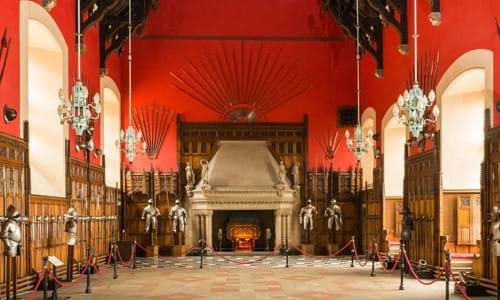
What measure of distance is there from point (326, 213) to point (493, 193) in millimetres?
8215

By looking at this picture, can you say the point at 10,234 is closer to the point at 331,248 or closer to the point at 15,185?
the point at 15,185

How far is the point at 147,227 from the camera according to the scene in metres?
17.1

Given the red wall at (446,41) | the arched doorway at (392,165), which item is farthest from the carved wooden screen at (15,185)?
the arched doorway at (392,165)

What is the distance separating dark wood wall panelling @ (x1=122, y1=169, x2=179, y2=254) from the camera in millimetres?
18406

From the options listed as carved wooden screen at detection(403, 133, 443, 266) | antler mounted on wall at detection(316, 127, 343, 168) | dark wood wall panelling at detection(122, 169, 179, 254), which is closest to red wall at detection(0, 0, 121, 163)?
dark wood wall panelling at detection(122, 169, 179, 254)

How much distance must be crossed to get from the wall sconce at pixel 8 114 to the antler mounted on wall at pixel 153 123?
9.05m

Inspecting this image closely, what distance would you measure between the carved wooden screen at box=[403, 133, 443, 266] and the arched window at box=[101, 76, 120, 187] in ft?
23.7

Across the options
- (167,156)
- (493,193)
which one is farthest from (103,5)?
(493,193)

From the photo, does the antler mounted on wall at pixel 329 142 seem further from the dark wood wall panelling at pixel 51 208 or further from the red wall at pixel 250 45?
the dark wood wall panelling at pixel 51 208

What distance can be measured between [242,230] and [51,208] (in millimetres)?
7759

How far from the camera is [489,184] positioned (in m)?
10.1

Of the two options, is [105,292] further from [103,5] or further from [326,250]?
[326,250]

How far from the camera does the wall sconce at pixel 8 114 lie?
9461 mm

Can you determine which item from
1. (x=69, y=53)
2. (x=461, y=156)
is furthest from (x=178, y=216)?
(x=461, y=156)
